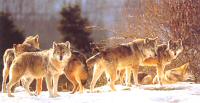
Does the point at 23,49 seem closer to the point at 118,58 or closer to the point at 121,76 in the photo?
the point at 118,58

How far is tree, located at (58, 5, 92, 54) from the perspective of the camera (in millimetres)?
20031

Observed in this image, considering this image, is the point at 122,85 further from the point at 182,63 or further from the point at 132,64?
the point at 182,63

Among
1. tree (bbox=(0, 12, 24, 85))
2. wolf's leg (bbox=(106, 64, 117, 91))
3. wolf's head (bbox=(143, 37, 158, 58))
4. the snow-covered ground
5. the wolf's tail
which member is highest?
tree (bbox=(0, 12, 24, 85))

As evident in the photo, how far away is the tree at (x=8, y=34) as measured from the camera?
68.9ft

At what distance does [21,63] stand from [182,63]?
7.01 m

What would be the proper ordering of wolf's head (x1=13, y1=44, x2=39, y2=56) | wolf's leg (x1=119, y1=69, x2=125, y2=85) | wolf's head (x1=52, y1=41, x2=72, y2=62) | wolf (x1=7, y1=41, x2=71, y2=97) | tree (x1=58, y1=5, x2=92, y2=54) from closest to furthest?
1. wolf's head (x1=52, y1=41, x2=72, y2=62)
2. wolf (x1=7, y1=41, x2=71, y2=97)
3. wolf's head (x1=13, y1=44, x2=39, y2=56)
4. wolf's leg (x1=119, y1=69, x2=125, y2=85)
5. tree (x1=58, y1=5, x2=92, y2=54)

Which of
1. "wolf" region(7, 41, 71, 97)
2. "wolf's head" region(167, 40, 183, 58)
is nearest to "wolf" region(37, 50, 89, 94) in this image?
"wolf" region(7, 41, 71, 97)

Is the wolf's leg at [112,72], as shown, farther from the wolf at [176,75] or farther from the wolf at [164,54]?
the wolf at [176,75]

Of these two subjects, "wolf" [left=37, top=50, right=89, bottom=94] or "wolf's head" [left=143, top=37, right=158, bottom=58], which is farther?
"wolf's head" [left=143, top=37, right=158, bottom=58]

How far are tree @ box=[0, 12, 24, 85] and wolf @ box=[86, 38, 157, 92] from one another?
913cm

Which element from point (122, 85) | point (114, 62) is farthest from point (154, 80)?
point (114, 62)

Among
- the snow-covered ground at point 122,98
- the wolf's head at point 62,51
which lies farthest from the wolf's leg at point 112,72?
the wolf's head at point 62,51

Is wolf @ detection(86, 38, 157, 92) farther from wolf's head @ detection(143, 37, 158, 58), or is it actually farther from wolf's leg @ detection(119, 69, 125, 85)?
wolf's leg @ detection(119, 69, 125, 85)

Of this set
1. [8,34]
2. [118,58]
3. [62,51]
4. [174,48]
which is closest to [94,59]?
[118,58]
